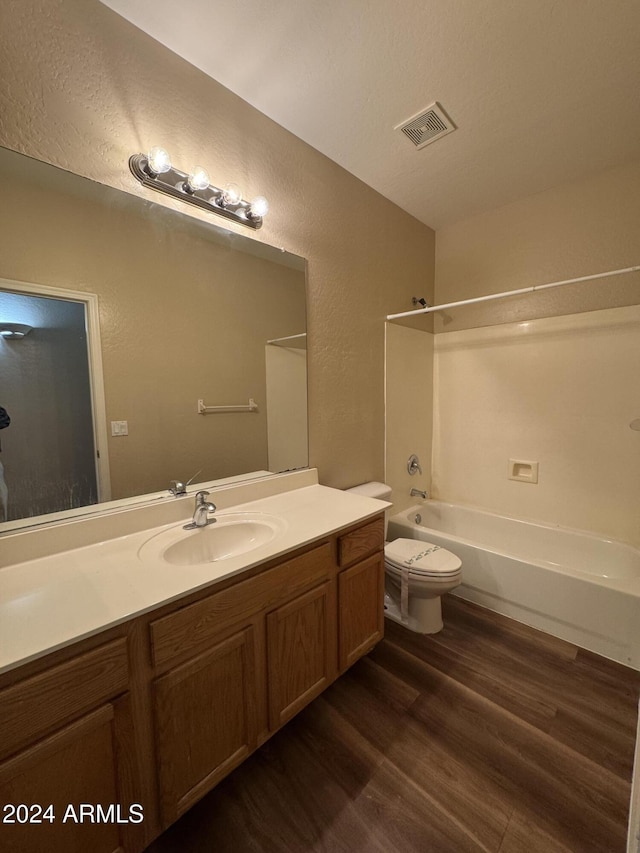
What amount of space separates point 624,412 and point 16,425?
2.90 meters

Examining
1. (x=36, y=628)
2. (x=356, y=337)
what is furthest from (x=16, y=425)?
(x=356, y=337)

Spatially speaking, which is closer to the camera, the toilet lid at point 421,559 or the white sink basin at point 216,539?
the white sink basin at point 216,539

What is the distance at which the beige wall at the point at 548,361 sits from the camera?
6.39 ft

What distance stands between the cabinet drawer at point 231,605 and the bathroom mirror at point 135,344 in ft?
1.85

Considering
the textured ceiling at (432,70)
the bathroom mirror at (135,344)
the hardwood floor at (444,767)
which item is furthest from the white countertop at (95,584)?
the textured ceiling at (432,70)

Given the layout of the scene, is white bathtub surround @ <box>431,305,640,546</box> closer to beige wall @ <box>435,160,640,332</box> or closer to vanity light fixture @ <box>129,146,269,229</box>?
beige wall @ <box>435,160,640,332</box>

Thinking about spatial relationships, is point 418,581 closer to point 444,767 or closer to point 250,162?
point 444,767

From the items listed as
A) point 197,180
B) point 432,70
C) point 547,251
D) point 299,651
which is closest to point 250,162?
point 197,180

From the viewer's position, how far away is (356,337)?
80.9 inches

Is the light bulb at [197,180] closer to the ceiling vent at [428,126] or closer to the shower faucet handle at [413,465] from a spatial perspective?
the ceiling vent at [428,126]

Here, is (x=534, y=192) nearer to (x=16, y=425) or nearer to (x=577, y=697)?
(x=577, y=697)

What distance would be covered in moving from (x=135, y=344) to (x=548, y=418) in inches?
96.7

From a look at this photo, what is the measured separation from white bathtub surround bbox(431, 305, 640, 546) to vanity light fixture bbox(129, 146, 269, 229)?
5.92 ft

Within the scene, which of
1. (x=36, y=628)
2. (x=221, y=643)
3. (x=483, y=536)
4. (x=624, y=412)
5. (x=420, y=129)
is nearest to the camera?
(x=36, y=628)
